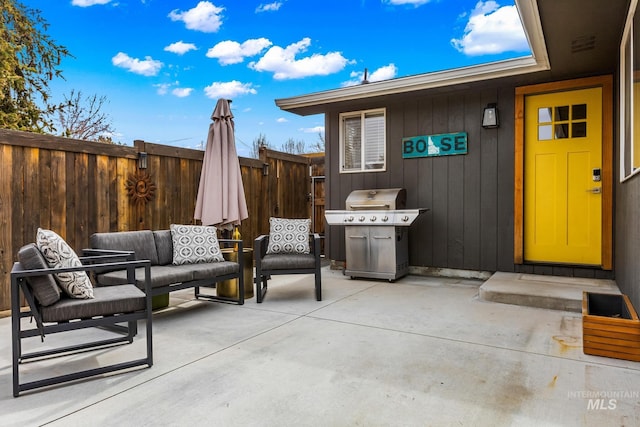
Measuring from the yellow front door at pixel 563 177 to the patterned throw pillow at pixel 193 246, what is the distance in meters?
3.71

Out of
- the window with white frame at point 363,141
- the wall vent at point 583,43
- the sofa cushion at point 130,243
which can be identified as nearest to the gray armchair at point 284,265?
the sofa cushion at point 130,243

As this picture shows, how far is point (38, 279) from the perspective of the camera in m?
2.25

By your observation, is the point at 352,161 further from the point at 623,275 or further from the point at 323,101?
the point at 623,275

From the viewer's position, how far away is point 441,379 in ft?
7.38

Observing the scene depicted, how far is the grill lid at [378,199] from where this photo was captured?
5.22 m

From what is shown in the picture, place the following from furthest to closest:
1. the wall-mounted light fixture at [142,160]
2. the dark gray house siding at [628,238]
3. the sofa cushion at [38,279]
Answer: the wall-mounted light fixture at [142,160] → the dark gray house siding at [628,238] → the sofa cushion at [38,279]

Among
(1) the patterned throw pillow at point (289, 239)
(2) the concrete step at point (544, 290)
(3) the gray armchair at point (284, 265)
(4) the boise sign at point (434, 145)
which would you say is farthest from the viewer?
(4) the boise sign at point (434, 145)

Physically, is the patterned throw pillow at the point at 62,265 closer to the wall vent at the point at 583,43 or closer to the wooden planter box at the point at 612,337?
the wooden planter box at the point at 612,337

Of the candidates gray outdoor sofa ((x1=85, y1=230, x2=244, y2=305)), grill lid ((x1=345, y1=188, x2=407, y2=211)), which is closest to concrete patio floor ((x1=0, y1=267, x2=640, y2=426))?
gray outdoor sofa ((x1=85, y1=230, x2=244, y2=305))

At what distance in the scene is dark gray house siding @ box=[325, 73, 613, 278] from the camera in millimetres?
5039

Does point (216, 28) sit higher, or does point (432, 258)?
point (216, 28)

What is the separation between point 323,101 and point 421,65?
41.9 ft

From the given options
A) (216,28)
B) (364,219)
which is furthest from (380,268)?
(216,28)


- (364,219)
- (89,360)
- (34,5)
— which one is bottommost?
(89,360)
